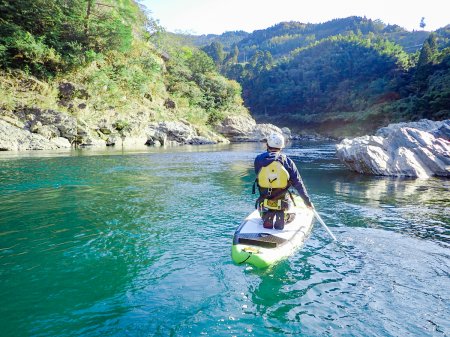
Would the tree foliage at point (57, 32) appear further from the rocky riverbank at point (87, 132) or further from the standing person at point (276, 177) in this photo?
the standing person at point (276, 177)

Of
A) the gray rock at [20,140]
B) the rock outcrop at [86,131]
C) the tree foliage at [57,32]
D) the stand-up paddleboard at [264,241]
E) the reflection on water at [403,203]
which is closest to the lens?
the stand-up paddleboard at [264,241]

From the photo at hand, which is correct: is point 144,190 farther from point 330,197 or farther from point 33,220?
point 330,197

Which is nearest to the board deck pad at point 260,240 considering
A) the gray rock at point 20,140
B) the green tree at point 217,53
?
the gray rock at point 20,140

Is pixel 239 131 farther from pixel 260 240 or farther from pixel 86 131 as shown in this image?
pixel 260 240

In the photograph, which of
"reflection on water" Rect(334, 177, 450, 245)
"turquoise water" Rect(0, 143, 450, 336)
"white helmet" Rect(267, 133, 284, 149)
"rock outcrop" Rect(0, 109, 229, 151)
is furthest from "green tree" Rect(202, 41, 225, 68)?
"white helmet" Rect(267, 133, 284, 149)

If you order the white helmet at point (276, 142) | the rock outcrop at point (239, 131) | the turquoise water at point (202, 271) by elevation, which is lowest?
the turquoise water at point (202, 271)

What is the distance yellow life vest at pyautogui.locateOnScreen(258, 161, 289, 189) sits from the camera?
534cm

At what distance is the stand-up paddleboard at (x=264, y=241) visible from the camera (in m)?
4.80

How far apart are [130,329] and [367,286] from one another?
10.4ft

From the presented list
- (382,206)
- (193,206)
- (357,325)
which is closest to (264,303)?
(357,325)

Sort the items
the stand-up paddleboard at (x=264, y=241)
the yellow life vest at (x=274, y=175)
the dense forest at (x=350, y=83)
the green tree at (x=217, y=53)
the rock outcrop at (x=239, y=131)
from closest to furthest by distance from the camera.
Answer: the stand-up paddleboard at (x=264, y=241)
the yellow life vest at (x=274, y=175)
the rock outcrop at (x=239, y=131)
the dense forest at (x=350, y=83)
the green tree at (x=217, y=53)

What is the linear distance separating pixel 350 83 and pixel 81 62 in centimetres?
6580

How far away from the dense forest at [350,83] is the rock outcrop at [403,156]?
29710 mm

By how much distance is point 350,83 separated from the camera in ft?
258
